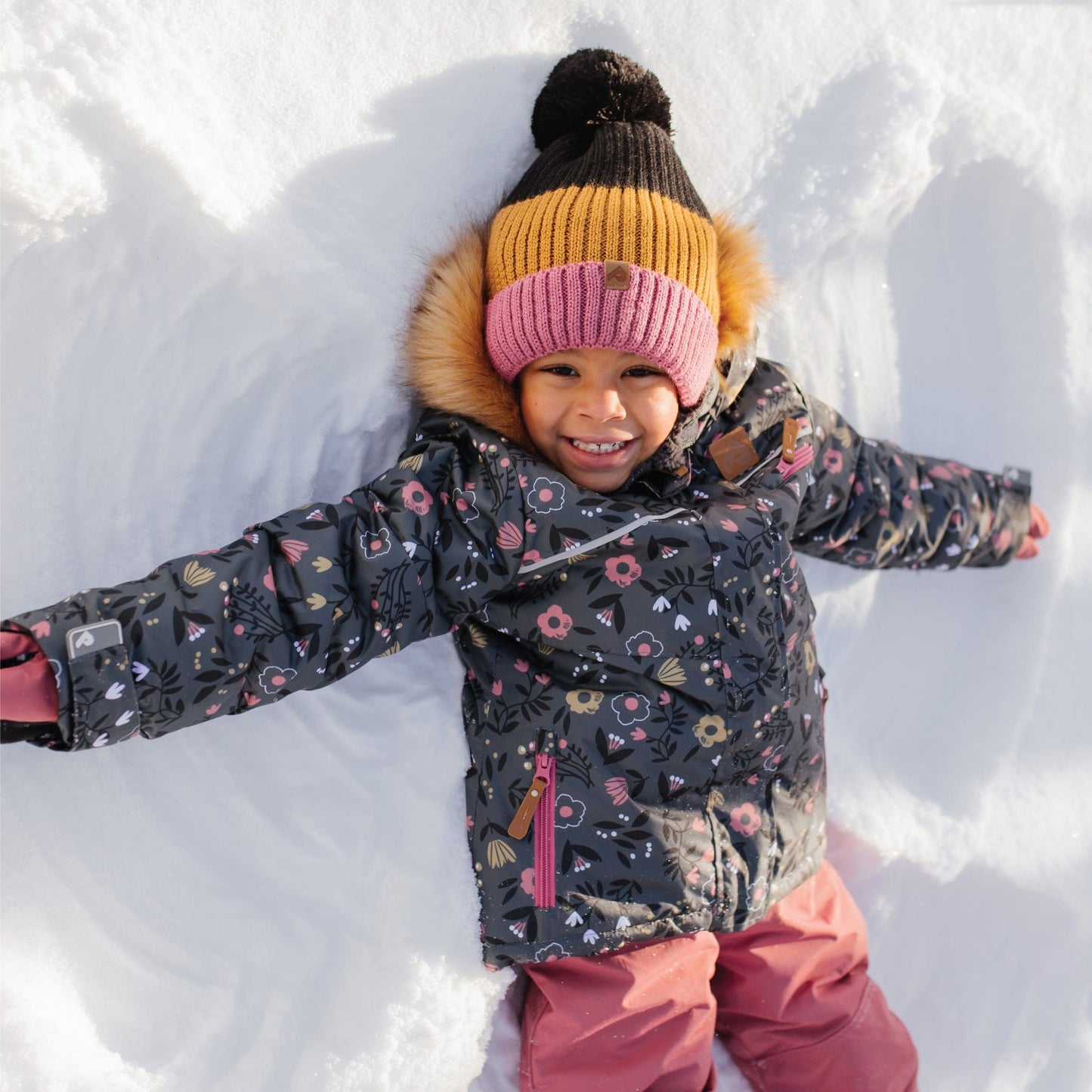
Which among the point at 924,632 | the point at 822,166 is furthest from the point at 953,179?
the point at 924,632

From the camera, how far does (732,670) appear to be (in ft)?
3.69

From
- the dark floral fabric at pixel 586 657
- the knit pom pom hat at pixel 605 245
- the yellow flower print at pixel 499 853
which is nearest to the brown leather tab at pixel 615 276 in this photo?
the knit pom pom hat at pixel 605 245

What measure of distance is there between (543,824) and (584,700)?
144mm

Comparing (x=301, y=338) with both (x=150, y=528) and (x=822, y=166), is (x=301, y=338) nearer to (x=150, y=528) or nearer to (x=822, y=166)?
(x=150, y=528)

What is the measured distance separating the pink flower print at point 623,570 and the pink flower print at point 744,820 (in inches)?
11.9

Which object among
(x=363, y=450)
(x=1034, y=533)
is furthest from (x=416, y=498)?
(x=1034, y=533)

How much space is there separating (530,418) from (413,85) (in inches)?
17.7

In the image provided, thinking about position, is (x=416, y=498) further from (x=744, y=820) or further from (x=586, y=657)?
(x=744, y=820)

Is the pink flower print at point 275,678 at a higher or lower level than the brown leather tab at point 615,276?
lower

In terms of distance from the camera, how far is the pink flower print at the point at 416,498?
1.07m

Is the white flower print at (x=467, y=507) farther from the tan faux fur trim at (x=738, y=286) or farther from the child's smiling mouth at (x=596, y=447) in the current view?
the tan faux fur trim at (x=738, y=286)

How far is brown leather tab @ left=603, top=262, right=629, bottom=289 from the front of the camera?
107cm

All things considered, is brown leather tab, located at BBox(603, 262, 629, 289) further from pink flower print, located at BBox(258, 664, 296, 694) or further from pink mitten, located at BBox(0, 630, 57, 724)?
pink mitten, located at BBox(0, 630, 57, 724)

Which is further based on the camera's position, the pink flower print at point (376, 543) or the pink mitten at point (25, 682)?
the pink flower print at point (376, 543)
